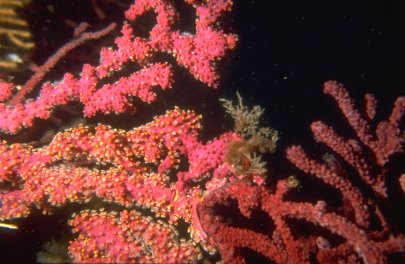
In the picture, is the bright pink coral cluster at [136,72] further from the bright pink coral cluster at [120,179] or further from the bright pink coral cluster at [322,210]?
the bright pink coral cluster at [322,210]

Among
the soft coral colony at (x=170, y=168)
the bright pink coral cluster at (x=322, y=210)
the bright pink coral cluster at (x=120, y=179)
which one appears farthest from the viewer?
the bright pink coral cluster at (x=120, y=179)

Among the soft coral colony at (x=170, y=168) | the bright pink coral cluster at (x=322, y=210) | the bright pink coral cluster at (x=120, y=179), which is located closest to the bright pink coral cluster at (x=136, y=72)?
the soft coral colony at (x=170, y=168)

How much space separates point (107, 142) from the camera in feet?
9.05

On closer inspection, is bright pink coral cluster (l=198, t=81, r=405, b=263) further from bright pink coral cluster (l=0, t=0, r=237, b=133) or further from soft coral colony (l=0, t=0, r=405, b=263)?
bright pink coral cluster (l=0, t=0, r=237, b=133)

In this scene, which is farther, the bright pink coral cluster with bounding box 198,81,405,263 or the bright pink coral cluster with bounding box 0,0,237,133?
the bright pink coral cluster with bounding box 0,0,237,133

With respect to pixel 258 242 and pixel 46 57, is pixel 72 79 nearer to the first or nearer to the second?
pixel 46 57

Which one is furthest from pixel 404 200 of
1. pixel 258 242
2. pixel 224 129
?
pixel 224 129

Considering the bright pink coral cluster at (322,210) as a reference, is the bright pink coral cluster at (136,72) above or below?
above

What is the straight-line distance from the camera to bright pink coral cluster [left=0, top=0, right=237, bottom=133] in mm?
2764

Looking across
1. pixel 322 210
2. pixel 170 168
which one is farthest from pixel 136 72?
pixel 322 210

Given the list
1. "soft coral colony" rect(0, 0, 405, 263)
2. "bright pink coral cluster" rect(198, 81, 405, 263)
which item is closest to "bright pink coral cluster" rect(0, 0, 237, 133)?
"soft coral colony" rect(0, 0, 405, 263)

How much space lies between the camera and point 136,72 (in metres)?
3.00

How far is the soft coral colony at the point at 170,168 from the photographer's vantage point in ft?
8.22

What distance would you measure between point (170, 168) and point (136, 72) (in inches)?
37.4
